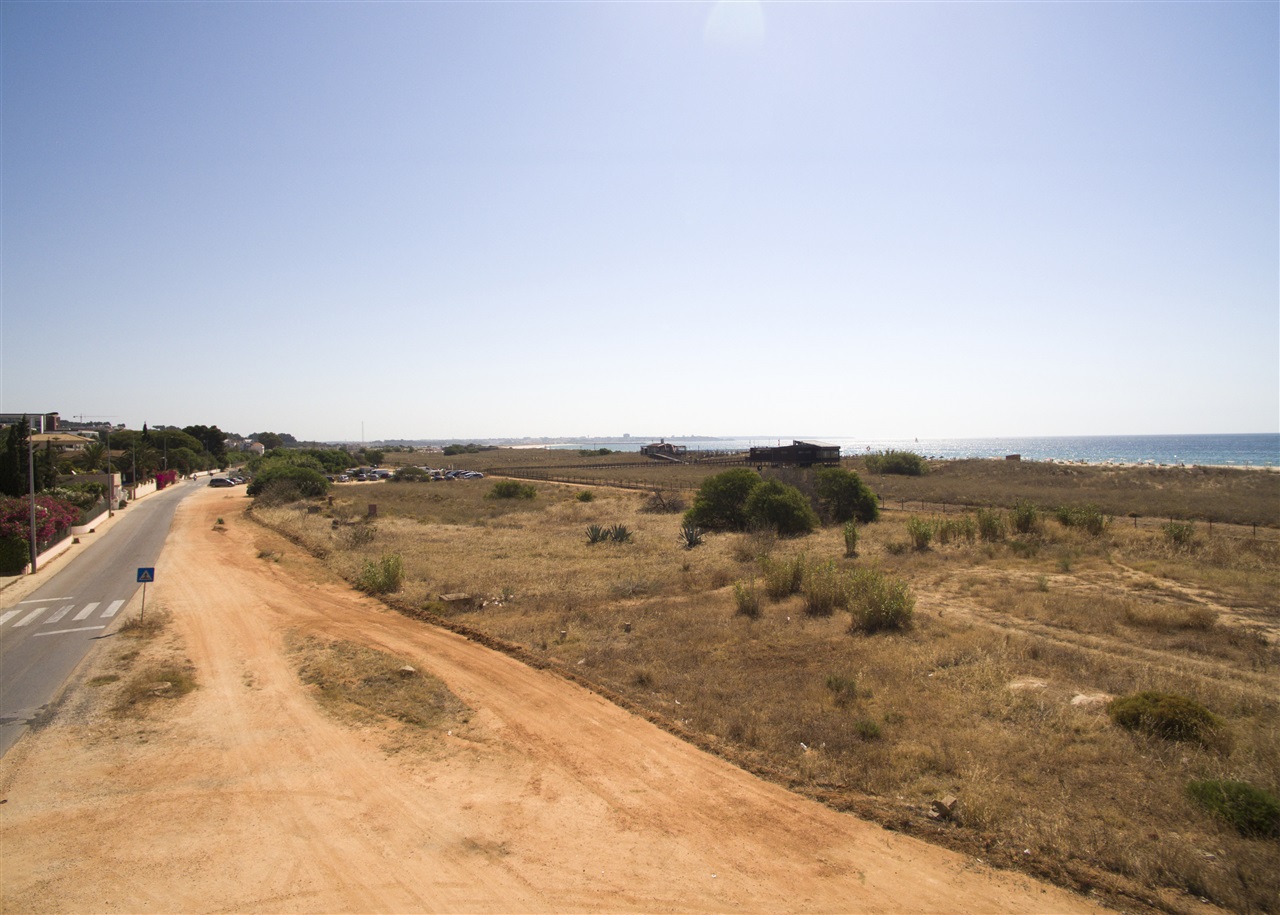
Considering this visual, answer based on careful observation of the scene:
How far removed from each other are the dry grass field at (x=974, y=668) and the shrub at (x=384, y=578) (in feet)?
1.95

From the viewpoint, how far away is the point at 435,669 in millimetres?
13789

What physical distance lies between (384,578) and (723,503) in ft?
61.7

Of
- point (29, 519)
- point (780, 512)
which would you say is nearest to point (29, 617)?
point (29, 519)

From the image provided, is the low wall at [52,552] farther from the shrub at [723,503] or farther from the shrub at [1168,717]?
the shrub at [1168,717]

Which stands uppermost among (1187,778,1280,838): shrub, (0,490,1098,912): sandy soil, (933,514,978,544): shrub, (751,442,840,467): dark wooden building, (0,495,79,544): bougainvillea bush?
(751,442,840,467): dark wooden building

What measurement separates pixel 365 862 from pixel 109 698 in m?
8.79

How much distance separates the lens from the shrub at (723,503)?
114ft

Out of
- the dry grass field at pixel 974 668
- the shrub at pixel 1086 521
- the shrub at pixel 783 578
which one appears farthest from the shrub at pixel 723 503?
the shrub at pixel 783 578

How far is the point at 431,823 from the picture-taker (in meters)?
8.03

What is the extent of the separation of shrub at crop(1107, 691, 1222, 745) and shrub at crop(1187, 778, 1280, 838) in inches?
60.8

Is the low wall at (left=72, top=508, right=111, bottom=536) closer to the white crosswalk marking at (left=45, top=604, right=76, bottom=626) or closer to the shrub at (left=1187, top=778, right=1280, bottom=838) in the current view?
the white crosswalk marking at (left=45, top=604, right=76, bottom=626)

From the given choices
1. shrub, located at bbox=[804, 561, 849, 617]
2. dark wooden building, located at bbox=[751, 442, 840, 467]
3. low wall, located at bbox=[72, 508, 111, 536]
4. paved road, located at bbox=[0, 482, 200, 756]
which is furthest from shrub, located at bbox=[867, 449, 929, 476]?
low wall, located at bbox=[72, 508, 111, 536]

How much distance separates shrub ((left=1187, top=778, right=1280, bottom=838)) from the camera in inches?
277

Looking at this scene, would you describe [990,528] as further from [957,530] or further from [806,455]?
[806,455]
